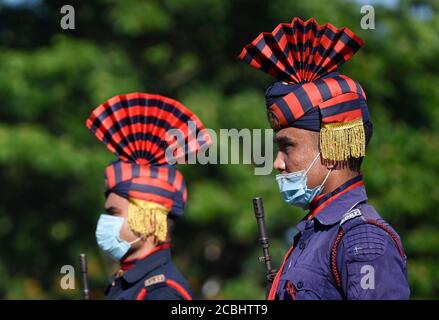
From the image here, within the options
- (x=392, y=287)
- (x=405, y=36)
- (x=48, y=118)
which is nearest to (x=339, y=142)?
(x=392, y=287)

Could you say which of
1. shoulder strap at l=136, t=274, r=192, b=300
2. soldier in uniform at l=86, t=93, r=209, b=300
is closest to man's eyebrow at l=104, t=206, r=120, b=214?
soldier in uniform at l=86, t=93, r=209, b=300

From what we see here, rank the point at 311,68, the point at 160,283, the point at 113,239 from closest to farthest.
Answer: the point at 311,68
the point at 160,283
the point at 113,239

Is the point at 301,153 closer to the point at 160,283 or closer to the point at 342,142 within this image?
the point at 342,142

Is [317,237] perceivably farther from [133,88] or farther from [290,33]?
[133,88]

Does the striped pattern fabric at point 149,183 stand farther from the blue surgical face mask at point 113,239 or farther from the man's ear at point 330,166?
the man's ear at point 330,166

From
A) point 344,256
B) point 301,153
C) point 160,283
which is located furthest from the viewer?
point 160,283

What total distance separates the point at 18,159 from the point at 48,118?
3.17 ft

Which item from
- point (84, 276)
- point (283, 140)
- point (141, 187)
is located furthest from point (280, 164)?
point (84, 276)

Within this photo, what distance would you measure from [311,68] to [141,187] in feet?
6.82

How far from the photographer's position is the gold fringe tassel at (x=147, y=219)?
20.0 feet

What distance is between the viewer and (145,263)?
19.9 ft

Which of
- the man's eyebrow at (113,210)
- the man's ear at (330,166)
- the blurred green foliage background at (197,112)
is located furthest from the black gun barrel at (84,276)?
the blurred green foliage background at (197,112)

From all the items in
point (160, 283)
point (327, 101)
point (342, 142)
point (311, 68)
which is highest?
point (311, 68)

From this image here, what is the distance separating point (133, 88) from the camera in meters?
13.2
